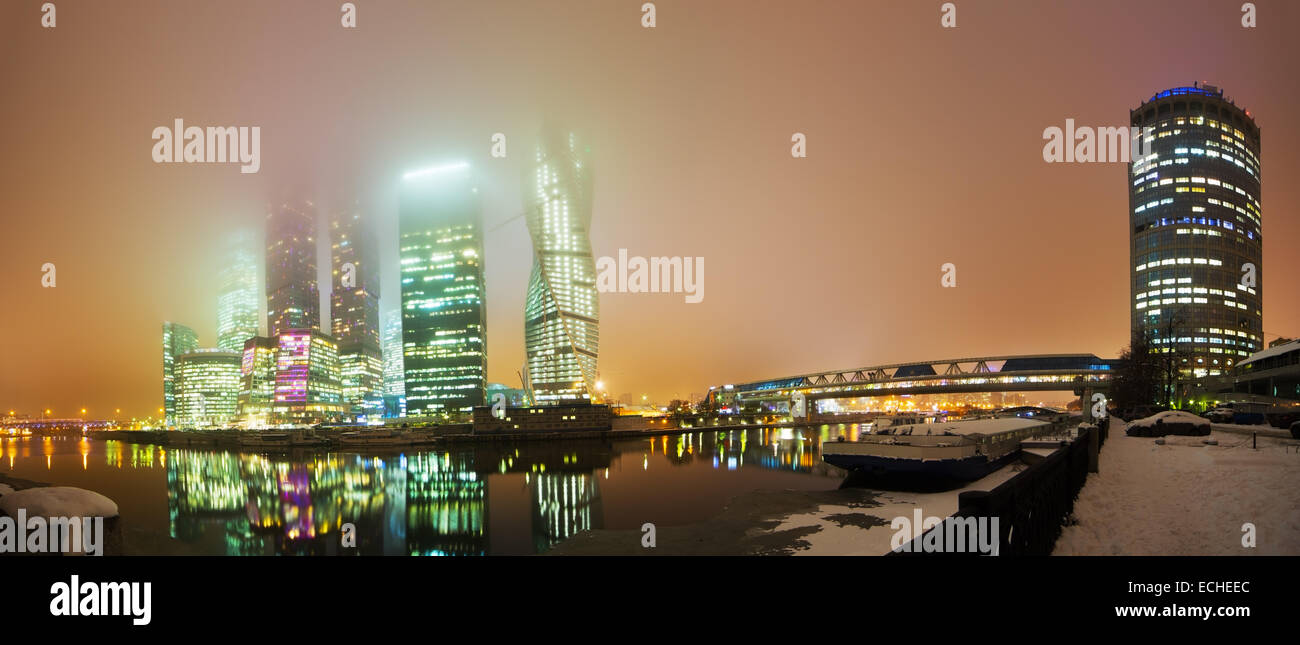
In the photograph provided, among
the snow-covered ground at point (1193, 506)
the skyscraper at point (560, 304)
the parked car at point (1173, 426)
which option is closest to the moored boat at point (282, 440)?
the skyscraper at point (560, 304)

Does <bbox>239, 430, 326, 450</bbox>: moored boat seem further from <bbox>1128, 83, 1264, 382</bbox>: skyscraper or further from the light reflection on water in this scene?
<bbox>1128, 83, 1264, 382</bbox>: skyscraper

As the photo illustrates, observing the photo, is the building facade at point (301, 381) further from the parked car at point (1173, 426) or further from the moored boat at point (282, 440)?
the parked car at point (1173, 426)

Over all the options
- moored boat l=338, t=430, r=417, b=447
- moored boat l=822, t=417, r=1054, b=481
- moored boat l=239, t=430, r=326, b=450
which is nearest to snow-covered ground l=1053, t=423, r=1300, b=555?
moored boat l=822, t=417, r=1054, b=481

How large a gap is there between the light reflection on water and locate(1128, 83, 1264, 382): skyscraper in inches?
5024

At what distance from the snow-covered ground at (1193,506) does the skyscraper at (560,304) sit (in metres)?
135

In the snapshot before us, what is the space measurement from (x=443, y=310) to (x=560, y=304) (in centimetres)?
4241

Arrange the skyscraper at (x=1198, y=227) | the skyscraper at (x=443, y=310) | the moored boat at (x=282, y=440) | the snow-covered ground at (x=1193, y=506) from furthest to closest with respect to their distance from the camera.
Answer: the skyscraper at (x=443, y=310) → the skyscraper at (x=1198, y=227) → the moored boat at (x=282, y=440) → the snow-covered ground at (x=1193, y=506)

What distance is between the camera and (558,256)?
5955 inches

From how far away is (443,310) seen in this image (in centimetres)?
16675

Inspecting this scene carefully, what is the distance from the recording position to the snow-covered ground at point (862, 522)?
14560mm

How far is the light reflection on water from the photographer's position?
920 inches

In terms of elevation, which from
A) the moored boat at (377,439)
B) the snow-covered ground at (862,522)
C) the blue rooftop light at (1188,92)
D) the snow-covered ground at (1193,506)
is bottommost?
the moored boat at (377,439)

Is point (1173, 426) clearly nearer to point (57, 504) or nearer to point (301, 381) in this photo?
point (57, 504)

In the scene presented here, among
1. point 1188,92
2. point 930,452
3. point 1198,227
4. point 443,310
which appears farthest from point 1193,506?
A: point 1188,92
